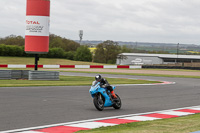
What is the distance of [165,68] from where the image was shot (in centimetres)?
6328

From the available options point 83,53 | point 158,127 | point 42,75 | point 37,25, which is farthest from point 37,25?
point 83,53

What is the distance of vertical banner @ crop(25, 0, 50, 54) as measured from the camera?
93.7 feet

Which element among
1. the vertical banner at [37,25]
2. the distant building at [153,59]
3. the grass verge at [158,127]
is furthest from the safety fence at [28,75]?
the distant building at [153,59]

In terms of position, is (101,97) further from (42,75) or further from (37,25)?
(42,75)

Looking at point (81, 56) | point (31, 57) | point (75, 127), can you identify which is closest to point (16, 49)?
point (31, 57)

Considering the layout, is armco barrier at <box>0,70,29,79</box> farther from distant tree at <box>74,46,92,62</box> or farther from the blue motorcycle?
distant tree at <box>74,46,92,62</box>

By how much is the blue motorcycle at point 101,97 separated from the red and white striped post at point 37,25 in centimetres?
1752

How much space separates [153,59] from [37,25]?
84225 mm

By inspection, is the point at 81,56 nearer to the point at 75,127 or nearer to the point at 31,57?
the point at 31,57

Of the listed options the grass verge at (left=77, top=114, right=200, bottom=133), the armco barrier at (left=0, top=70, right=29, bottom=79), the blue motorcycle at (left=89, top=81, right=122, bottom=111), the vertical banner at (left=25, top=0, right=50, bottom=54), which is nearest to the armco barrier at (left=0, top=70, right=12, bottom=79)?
the armco barrier at (left=0, top=70, right=29, bottom=79)

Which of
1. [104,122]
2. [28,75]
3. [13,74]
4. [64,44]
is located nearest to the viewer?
[104,122]

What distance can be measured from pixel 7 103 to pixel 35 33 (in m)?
16.5

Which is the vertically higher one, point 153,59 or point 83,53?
point 83,53

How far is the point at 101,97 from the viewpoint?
12391mm
